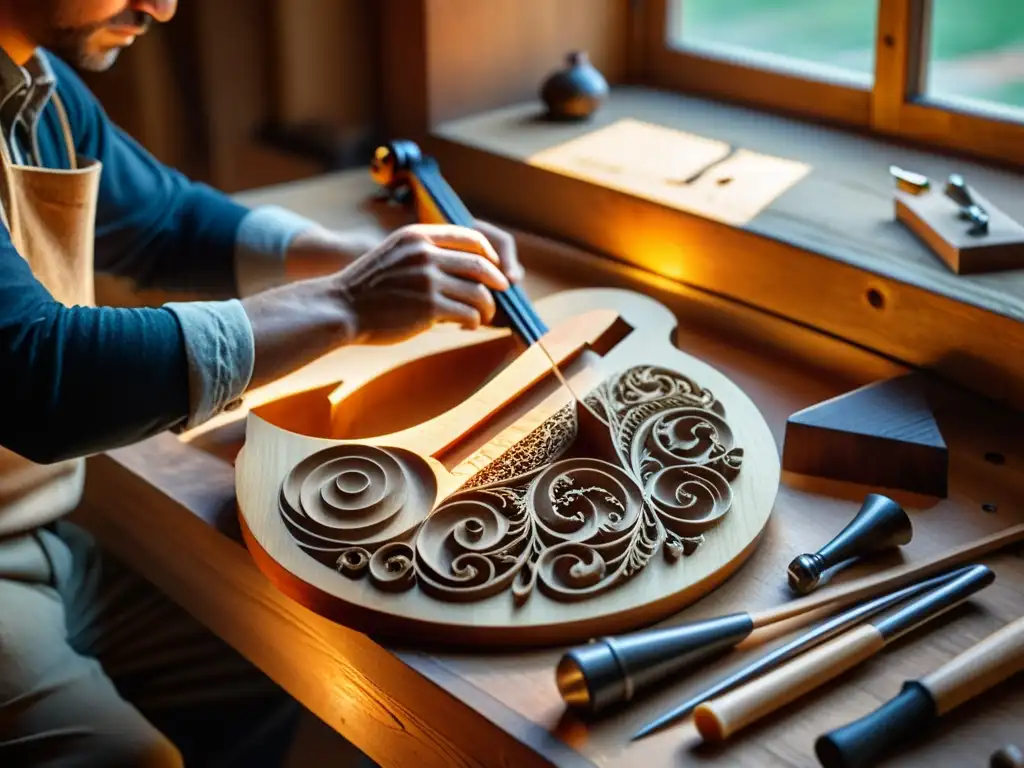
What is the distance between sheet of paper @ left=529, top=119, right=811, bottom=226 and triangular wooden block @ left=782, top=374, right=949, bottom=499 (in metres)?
0.38

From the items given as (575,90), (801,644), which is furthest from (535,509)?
(575,90)

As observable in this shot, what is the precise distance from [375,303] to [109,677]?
2.03ft

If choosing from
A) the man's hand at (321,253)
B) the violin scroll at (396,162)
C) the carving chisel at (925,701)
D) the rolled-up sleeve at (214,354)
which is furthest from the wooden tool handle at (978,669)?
the violin scroll at (396,162)

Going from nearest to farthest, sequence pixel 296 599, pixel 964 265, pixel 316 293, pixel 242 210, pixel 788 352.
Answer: pixel 296 599
pixel 316 293
pixel 964 265
pixel 788 352
pixel 242 210

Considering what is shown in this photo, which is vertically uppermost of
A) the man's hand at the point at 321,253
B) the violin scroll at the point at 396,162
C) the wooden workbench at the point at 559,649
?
the violin scroll at the point at 396,162

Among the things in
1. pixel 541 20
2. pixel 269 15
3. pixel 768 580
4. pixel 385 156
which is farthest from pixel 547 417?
pixel 269 15

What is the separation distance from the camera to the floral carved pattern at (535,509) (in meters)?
0.95

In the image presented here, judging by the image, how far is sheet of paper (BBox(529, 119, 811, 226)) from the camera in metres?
1.52

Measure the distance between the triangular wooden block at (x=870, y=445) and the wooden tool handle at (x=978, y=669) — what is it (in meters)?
0.24

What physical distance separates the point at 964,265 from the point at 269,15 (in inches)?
56.2

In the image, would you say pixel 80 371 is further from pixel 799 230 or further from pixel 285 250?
pixel 799 230

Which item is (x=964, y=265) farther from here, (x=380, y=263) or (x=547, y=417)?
(x=380, y=263)

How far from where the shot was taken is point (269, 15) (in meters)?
2.17

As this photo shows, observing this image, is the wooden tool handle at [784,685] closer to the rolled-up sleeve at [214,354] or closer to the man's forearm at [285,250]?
the rolled-up sleeve at [214,354]
